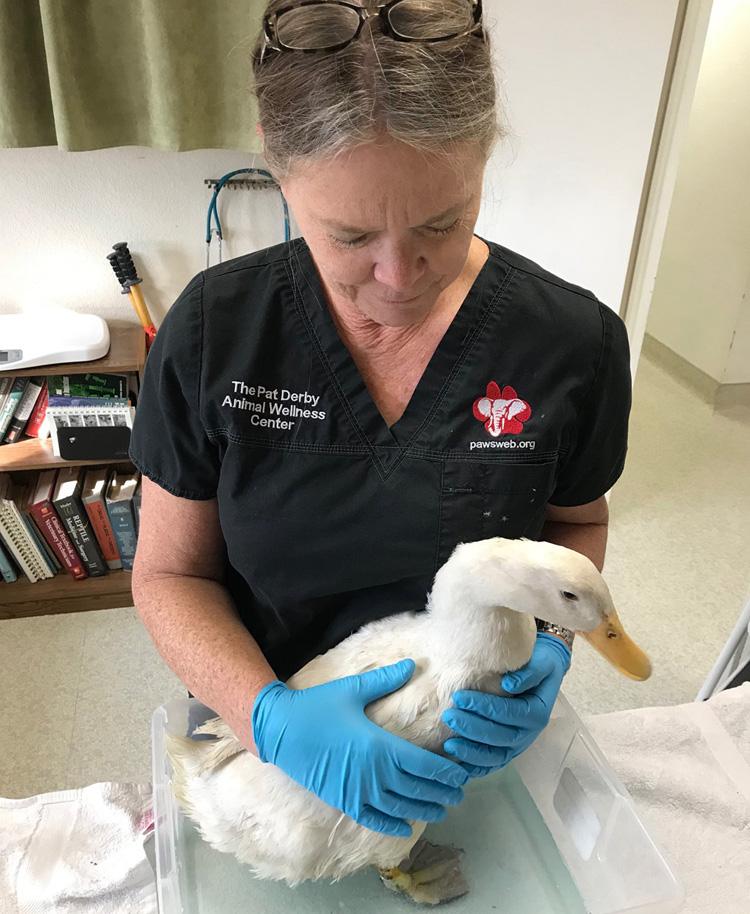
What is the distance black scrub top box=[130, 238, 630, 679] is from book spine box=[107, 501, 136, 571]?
1.18 metres

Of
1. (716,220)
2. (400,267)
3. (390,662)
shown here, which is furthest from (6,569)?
(716,220)

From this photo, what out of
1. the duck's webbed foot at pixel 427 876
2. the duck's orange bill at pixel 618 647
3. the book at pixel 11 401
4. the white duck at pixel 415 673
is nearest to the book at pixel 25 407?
the book at pixel 11 401

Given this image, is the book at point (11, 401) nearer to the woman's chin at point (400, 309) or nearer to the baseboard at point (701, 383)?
the woman's chin at point (400, 309)

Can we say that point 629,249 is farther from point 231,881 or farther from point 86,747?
point 86,747

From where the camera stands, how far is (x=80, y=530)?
2.00 meters

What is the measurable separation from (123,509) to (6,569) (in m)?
0.41

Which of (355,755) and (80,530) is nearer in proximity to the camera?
(355,755)

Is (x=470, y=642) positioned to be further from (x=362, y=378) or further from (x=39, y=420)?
(x=39, y=420)

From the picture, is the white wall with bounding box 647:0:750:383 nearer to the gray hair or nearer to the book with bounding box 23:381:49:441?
the book with bounding box 23:381:49:441

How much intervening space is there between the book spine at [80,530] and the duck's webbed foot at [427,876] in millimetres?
1409

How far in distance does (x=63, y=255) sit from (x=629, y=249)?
1518 millimetres

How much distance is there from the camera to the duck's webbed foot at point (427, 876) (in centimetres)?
87

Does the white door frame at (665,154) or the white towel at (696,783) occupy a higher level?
the white door frame at (665,154)

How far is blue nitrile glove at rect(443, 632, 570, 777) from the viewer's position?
2.58 feet
